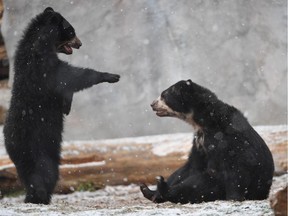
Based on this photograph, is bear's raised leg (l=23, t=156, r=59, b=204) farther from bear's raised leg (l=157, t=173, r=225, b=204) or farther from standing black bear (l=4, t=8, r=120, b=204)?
bear's raised leg (l=157, t=173, r=225, b=204)

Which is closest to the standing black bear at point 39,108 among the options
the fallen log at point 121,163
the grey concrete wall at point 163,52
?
the fallen log at point 121,163

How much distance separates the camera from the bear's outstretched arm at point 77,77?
729 cm

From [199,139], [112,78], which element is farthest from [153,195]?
[112,78]

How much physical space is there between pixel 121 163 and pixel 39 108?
288 centimetres

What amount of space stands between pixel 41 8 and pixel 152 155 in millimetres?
4910

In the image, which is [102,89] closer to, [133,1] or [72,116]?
[72,116]

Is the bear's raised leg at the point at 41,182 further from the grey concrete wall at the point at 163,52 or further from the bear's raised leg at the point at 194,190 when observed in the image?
the grey concrete wall at the point at 163,52

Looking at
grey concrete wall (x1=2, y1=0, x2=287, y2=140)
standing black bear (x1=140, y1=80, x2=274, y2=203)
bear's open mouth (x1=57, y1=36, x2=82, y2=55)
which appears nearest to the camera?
standing black bear (x1=140, y1=80, x2=274, y2=203)

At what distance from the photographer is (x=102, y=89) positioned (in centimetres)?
1343

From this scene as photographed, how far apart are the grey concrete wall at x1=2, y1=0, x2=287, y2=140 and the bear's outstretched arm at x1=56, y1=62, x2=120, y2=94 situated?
5928mm

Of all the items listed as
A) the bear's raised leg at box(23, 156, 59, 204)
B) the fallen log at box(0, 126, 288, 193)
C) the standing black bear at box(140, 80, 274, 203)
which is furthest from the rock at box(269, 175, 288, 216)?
the fallen log at box(0, 126, 288, 193)

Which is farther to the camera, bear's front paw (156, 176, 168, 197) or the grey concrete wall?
the grey concrete wall

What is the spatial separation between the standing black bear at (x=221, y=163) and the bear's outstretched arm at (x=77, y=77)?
3.09 ft

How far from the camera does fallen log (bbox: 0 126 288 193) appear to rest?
970 cm
